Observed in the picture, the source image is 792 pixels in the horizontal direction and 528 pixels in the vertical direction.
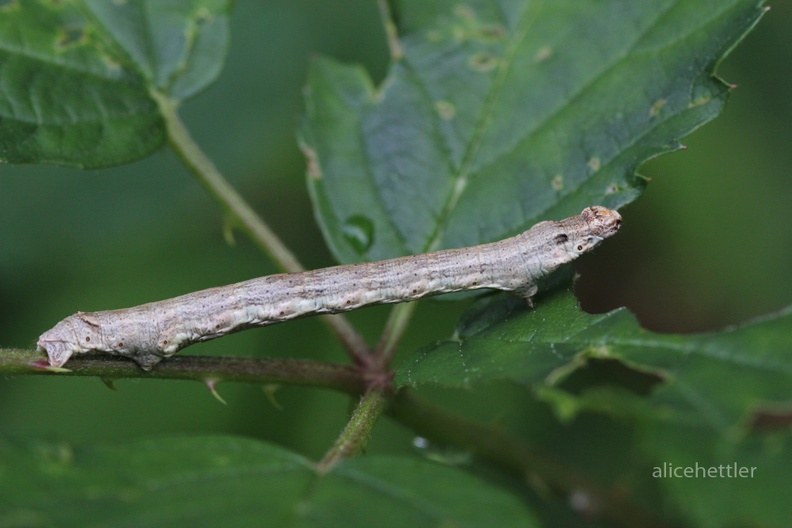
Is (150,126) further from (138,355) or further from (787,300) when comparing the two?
(787,300)

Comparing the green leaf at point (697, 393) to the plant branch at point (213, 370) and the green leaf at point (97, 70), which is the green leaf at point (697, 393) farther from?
the green leaf at point (97, 70)

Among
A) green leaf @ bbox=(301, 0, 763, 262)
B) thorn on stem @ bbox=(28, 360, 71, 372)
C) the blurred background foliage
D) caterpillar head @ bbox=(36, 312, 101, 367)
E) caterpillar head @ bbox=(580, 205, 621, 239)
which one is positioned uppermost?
green leaf @ bbox=(301, 0, 763, 262)

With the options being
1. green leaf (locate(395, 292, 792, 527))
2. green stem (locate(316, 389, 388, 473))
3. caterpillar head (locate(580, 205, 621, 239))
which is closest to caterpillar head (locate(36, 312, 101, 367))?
green stem (locate(316, 389, 388, 473))

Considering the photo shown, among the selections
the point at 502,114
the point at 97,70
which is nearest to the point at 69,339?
the point at 97,70

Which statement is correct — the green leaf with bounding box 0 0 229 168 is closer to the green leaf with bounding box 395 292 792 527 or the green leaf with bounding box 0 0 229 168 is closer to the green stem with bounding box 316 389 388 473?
the green stem with bounding box 316 389 388 473

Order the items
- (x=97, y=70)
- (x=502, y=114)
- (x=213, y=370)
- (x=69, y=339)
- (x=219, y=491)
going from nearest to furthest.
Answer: (x=219, y=491), (x=213, y=370), (x=69, y=339), (x=502, y=114), (x=97, y=70)

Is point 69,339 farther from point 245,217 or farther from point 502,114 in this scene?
point 502,114
